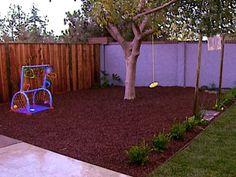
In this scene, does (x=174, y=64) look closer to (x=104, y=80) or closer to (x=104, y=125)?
(x=104, y=80)

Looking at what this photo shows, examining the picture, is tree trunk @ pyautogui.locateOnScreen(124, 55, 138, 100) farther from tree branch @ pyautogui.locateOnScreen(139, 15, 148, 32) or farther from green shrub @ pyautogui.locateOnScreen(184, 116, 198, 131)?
green shrub @ pyautogui.locateOnScreen(184, 116, 198, 131)

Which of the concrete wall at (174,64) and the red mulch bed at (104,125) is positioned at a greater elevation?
the concrete wall at (174,64)

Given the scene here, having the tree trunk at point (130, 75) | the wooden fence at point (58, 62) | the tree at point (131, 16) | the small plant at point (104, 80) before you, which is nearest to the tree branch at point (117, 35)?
the tree at point (131, 16)

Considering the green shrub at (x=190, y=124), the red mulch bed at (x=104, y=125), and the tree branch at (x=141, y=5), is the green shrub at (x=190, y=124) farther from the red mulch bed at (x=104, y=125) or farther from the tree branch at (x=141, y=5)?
the tree branch at (x=141, y=5)

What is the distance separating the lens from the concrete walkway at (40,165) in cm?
356

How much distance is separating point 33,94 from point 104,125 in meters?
2.69

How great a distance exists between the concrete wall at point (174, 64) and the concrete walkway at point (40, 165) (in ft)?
22.9

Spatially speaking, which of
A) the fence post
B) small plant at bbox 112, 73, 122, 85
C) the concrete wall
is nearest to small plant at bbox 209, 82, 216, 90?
the concrete wall

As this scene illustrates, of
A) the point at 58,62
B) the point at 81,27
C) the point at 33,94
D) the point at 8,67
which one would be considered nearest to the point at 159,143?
the point at 33,94

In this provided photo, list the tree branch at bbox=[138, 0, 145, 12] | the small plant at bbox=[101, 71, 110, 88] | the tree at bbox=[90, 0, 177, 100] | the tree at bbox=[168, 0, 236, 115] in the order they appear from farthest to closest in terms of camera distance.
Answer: the small plant at bbox=[101, 71, 110, 88]
the tree branch at bbox=[138, 0, 145, 12]
the tree at bbox=[90, 0, 177, 100]
the tree at bbox=[168, 0, 236, 115]

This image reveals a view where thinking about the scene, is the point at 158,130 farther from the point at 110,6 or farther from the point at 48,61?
the point at 48,61

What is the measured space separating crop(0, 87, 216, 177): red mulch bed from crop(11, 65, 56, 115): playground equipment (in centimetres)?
26

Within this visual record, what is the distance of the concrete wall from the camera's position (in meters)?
10.2

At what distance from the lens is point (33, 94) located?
25.2 feet
